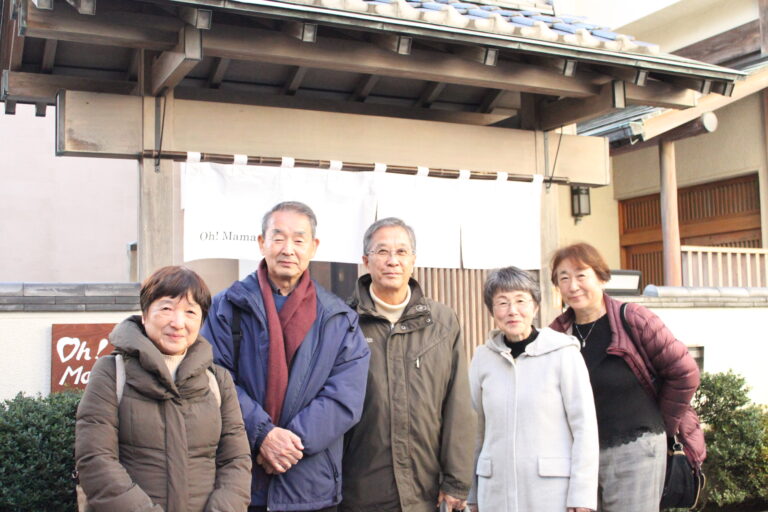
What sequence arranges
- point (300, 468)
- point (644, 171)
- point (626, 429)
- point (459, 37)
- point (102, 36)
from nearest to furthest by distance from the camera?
point (300, 468), point (626, 429), point (102, 36), point (459, 37), point (644, 171)

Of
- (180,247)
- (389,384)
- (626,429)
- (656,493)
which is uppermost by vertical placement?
(180,247)

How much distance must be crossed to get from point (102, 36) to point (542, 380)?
351 centimetres

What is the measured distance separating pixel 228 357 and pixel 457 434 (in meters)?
1.14

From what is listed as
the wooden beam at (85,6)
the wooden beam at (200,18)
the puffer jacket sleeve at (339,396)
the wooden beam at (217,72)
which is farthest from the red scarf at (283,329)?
the wooden beam at (217,72)

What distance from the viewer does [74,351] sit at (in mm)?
5945

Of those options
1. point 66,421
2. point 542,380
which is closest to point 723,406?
point 542,380

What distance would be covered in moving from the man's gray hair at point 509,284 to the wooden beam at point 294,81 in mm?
3268

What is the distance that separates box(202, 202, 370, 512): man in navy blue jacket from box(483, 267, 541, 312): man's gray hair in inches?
27.1

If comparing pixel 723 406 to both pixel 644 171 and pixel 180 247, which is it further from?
pixel 644 171

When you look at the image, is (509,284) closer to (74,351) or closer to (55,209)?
(74,351)

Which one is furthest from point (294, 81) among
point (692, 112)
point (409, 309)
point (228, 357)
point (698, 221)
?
point (698, 221)

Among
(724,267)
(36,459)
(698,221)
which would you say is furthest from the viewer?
(698,221)

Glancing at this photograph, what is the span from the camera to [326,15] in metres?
5.38

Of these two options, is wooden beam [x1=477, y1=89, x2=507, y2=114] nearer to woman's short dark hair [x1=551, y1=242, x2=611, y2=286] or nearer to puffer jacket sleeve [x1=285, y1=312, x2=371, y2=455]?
woman's short dark hair [x1=551, y1=242, x2=611, y2=286]
